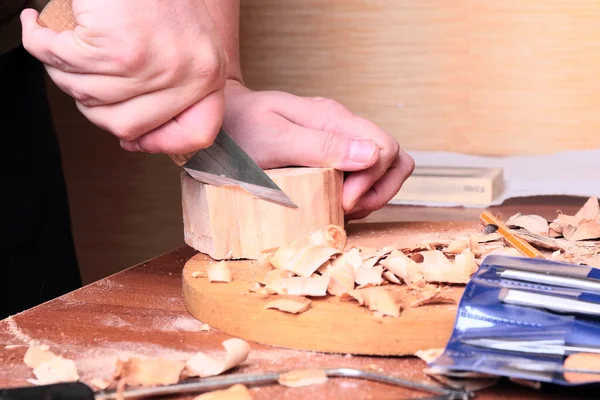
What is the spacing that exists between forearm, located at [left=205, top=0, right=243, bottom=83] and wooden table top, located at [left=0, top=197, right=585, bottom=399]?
372mm

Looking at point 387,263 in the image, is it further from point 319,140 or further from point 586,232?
point 586,232

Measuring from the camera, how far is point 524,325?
2.24 ft

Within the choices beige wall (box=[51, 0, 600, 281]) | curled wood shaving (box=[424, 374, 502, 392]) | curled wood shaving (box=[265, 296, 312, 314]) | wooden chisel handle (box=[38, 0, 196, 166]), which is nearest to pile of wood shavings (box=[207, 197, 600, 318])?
curled wood shaving (box=[265, 296, 312, 314])

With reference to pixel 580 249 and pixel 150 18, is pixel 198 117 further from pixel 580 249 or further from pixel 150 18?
pixel 580 249

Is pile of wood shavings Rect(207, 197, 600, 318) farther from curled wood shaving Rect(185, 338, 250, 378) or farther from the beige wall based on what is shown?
the beige wall

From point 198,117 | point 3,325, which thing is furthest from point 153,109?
point 3,325

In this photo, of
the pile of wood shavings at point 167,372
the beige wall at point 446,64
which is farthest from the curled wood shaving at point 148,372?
the beige wall at point 446,64

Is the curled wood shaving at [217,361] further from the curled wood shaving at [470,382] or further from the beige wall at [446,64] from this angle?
the beige wall at [446,64]

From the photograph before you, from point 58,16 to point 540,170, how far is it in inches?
47.3

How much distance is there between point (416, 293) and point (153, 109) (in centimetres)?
37

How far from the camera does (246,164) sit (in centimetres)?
100

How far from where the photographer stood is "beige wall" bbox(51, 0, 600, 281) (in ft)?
5.86

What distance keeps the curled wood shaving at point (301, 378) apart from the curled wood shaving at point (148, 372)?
0.30ft

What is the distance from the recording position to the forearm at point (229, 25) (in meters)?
1.25
